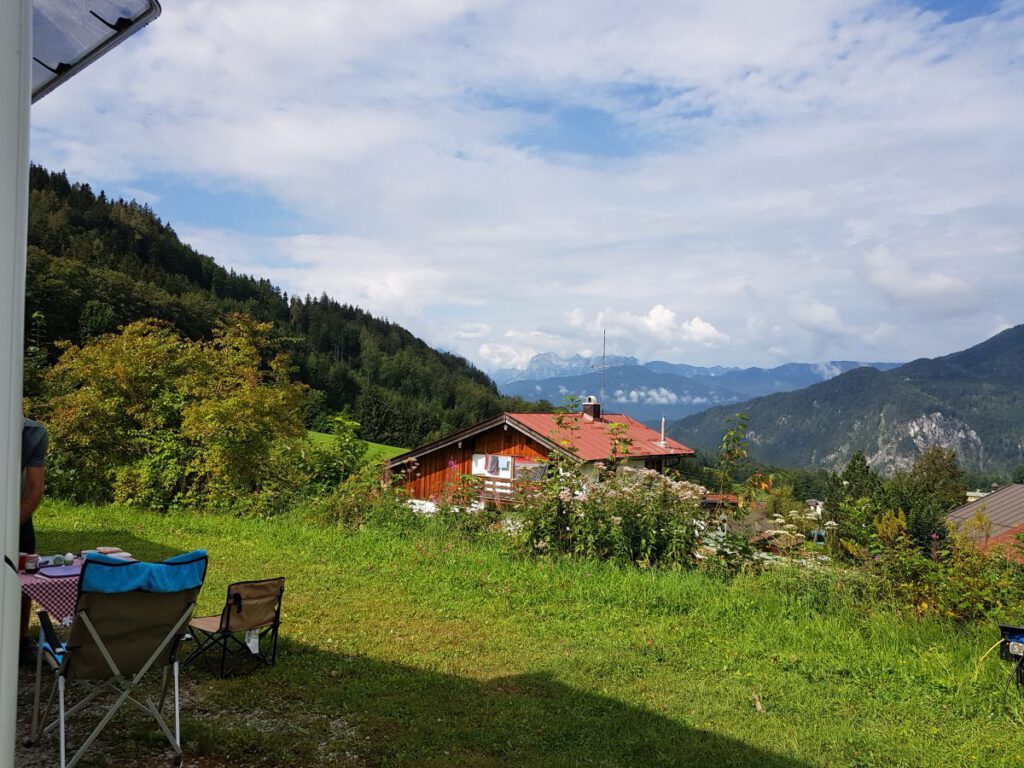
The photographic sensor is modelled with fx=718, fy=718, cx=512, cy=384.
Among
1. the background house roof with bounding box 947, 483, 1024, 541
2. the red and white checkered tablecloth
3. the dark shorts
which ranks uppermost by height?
the dark shorts

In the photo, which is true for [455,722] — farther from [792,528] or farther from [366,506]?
[366,506]

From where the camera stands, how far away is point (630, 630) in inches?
263

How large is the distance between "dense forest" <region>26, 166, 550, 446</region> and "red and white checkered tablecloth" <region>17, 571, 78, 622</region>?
143 ft

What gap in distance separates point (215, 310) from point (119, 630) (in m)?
65.5

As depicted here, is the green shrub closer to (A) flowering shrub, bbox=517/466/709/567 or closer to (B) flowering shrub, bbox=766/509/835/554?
(A) flowering shrub, bbox=517/466/709/567

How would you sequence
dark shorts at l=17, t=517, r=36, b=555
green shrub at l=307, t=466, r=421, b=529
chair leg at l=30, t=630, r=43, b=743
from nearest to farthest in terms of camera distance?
chair leg at l=30, t=630, r=43, b=743
dark shorts at l=17, t=517, r=36, b=555
green shrub at l=307, t=466, r=421, b=529

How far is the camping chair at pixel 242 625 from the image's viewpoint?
515 centimetres

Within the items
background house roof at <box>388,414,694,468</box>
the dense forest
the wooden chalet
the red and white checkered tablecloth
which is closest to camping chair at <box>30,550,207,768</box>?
the red and white checkered tablecloth

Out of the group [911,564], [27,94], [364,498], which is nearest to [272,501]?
[364,498]

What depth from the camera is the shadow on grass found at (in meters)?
4.19

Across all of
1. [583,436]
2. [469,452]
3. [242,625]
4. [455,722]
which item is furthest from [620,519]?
[469,452]

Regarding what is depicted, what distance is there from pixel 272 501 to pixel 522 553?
5357 mm

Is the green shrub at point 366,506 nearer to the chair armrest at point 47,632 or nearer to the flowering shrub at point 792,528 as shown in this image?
the flowering shrub at point 792,528

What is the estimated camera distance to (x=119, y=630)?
3957 millimetres
